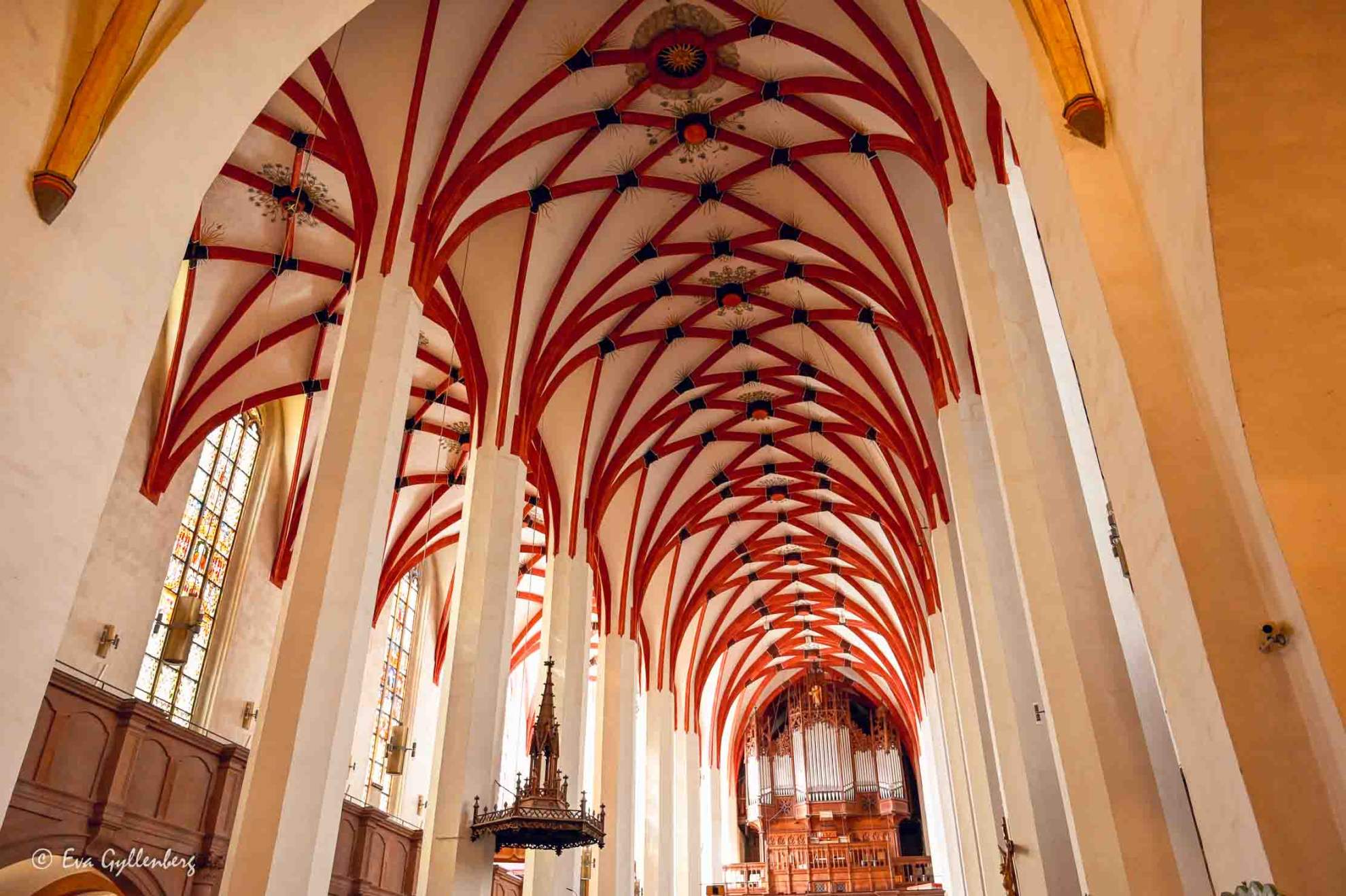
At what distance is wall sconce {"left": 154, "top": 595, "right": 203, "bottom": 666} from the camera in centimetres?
1167

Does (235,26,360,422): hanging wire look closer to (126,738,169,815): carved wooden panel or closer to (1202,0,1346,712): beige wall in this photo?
(126,738,169,815): carved wooden panel

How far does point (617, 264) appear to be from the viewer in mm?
15484

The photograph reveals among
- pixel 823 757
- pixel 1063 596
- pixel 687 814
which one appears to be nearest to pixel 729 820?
pixel 823 757

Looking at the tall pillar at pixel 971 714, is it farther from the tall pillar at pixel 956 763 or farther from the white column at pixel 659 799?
the white column at pixel 659 799

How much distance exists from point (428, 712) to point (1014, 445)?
16.8 meters

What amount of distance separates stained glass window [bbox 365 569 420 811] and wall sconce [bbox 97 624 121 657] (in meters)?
6.71

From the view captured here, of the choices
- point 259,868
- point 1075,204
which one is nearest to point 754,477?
point 259,868

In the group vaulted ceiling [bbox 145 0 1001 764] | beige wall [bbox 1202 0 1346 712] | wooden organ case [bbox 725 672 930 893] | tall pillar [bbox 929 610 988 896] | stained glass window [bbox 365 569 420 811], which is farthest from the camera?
wooden organ case [bbox 725 672 930 893]

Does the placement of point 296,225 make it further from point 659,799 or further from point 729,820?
point 729,820

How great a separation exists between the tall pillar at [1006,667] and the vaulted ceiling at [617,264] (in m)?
1.05

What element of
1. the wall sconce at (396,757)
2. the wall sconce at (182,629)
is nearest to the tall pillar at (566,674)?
the wall sconce at (396,757)

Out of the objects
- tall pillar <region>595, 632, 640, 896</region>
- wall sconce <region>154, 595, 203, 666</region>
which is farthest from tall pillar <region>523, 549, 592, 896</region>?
wall sconce <region>154, 595, 203, 666</region>

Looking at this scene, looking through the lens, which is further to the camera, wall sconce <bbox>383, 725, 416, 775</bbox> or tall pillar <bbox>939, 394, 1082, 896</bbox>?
wall sconce <bbox>383, 725, 416, 775</bbox>

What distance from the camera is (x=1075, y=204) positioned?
4395mm
